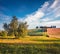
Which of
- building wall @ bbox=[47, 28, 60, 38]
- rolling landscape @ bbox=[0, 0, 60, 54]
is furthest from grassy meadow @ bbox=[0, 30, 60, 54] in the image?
building wall @ bbox=[47, 28, 60, 38]

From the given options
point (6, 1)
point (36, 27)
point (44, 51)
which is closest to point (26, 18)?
point (36, 27)

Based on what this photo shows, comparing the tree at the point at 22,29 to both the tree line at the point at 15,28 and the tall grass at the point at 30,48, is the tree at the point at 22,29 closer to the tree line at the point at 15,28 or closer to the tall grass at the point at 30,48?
the tree line at the point at 15,28

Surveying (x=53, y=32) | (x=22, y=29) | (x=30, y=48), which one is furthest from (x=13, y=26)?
(x=53, y=32)

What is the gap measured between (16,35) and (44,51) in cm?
103

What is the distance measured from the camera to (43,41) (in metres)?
4.85

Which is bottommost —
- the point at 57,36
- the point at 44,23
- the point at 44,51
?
the point at 44,51

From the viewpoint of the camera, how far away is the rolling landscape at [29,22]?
193 inches

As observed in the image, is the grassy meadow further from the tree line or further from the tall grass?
the tree line

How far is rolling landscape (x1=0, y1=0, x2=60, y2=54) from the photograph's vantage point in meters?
4.91

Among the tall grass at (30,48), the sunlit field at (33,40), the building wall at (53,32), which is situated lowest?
the tall grass at (30,48)

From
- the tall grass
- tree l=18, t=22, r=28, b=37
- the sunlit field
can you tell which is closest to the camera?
the tall grass

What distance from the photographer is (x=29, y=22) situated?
16.5 feet

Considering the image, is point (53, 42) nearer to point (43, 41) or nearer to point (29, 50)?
point (43, 41)

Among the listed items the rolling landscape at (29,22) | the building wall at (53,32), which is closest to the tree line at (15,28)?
the rolling landscape at (29,22)
